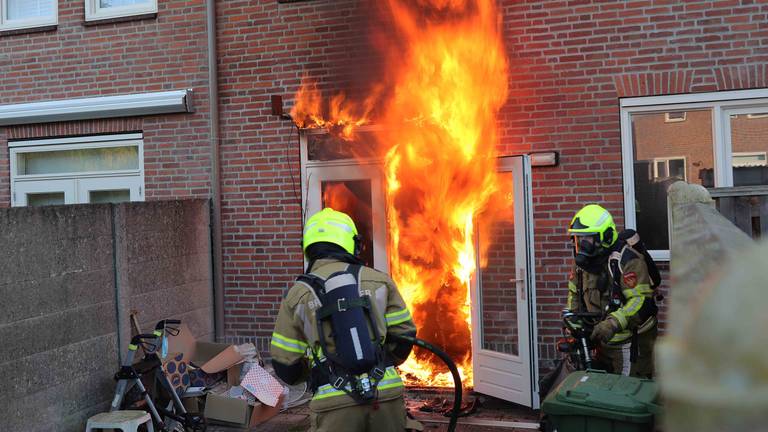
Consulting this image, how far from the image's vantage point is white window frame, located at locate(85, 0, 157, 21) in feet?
28.2

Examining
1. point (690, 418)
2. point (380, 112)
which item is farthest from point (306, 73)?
point (690, 418)

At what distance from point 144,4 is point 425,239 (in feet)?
14.4

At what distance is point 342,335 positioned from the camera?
146 inches

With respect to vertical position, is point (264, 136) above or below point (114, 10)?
below

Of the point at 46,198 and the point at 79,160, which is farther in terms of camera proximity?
the point at 46,198

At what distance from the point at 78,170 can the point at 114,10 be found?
2.00m

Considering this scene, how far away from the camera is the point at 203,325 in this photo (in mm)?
8047

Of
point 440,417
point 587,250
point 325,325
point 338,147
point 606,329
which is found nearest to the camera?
point 325,325

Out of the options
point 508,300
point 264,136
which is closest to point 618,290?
point 508,300

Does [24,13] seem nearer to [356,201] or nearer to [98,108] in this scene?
[98,108]

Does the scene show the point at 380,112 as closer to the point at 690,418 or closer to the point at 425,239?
the point at 425,239

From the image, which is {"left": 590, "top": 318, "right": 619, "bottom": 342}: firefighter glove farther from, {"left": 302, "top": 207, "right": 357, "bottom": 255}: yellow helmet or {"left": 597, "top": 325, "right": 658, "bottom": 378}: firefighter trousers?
{"left": 302, "top": 207, "right": 357, "bottom": 255}: yellow helmet

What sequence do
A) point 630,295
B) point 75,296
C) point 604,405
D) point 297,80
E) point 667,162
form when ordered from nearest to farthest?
1. point 604,405
2. point 630,295
3. point 75,296
4. point 667,162
5. point 297,80

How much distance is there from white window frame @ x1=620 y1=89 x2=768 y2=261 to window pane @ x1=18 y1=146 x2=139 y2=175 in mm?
5593
